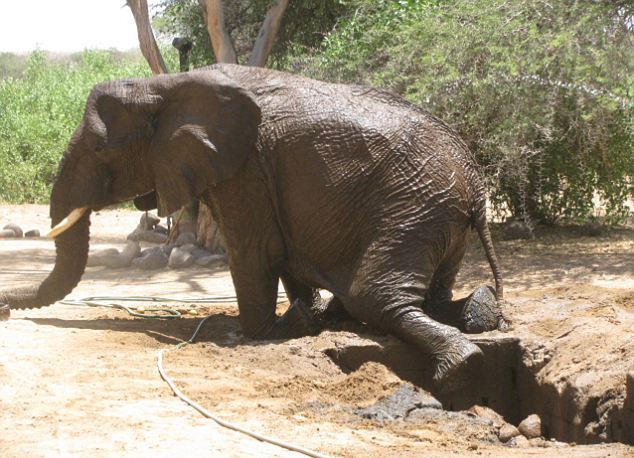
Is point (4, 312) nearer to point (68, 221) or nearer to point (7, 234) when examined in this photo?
point (68, 221)

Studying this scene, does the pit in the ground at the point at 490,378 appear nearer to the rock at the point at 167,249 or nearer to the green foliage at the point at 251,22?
the rock at the point at 167,249

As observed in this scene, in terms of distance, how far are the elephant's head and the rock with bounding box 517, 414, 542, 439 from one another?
9.07 feet

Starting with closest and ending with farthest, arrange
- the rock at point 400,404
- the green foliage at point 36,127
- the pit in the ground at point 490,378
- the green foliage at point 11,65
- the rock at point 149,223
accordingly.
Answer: the rock at point 400,404, the pit in the ground at point 490,378, the rock at point 149,223, the green foliage at point 36,127, the green foliage at point 11,65

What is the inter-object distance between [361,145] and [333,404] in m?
2.03

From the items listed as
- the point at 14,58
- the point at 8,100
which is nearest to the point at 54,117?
the point at 8,100

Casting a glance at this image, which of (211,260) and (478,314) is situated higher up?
(478,314)

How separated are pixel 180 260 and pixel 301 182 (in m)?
6.04

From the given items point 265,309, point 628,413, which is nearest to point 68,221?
point 265,309

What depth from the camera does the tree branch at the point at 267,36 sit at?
15.2 meters

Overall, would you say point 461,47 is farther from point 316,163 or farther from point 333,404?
point 333,404

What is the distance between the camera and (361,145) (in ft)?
25.1

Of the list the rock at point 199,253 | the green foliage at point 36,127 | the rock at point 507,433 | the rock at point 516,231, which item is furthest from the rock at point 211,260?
the green foliage at point 36,127

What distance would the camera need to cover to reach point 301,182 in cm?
777

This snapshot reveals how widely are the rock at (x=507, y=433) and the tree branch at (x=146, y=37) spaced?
31.1ft
